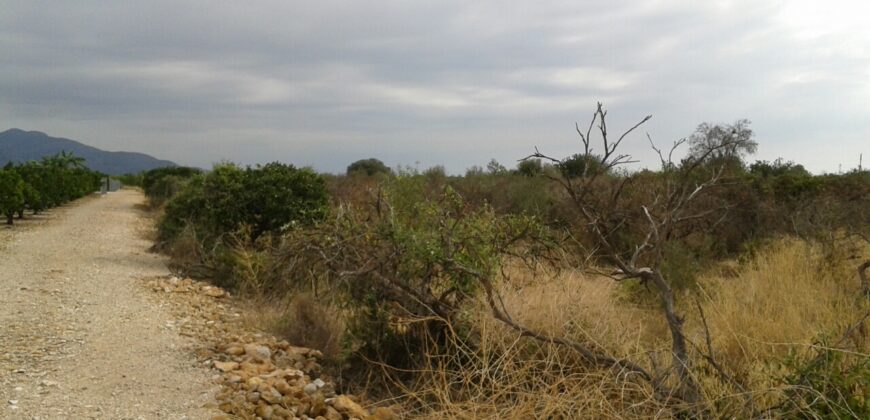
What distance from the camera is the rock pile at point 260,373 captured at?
16.1 ft

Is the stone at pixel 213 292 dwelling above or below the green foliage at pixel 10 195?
below

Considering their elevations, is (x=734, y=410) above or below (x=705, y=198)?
below

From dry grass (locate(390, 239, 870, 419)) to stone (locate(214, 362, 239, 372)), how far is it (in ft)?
4.93

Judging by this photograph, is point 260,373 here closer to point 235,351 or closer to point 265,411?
point 235,351

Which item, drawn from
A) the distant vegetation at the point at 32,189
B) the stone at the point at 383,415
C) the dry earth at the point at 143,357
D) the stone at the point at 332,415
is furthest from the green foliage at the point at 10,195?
the stone at the point at 383,415

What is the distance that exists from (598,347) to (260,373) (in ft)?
8.91

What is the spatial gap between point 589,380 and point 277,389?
2332 millimetres

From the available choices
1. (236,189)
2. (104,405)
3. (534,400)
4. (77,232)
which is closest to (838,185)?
(236,189)

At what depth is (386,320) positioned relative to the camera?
5852 mm

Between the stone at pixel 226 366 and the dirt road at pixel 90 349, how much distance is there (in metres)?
0.10

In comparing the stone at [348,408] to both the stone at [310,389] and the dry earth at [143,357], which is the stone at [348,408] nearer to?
the dry earth at [143,357]

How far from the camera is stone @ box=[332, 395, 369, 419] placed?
Result: 4.99 metres

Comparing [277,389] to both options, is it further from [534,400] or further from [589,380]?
[589,380]

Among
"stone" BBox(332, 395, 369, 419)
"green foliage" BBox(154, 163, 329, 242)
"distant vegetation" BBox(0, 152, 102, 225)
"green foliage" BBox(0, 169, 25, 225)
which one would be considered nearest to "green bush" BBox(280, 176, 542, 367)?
"stone" BBox(332, 395, 369, 419)
